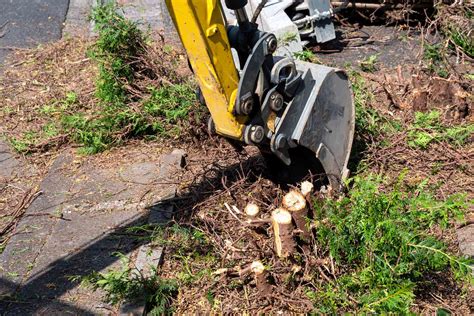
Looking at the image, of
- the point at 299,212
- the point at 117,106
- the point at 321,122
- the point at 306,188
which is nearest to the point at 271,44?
the point at 321,122

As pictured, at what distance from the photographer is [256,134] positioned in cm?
435

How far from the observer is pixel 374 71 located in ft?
23.0

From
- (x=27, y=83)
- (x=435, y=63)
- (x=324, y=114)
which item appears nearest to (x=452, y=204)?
(x=324, y=114)

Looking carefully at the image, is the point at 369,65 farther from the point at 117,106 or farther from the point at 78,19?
the point at 78,19

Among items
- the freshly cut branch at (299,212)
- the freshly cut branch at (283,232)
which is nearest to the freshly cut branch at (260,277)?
the freshly cut branch at (283,232)

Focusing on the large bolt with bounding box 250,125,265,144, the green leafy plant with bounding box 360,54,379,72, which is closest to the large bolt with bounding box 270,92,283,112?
the large bolt with bounding box 250,125,265,144

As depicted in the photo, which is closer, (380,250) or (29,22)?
(380,250)

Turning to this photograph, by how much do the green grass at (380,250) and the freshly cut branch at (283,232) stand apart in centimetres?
19

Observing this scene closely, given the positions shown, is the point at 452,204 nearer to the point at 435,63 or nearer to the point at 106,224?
the point at 106,224

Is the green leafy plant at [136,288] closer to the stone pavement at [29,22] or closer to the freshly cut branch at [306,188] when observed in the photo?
the freshly cut branch at [306,188]

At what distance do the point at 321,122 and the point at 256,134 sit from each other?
56cm

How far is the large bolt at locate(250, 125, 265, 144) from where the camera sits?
14.2ft

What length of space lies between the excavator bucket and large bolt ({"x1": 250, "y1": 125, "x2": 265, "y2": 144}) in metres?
0.11

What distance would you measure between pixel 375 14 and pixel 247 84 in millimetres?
4157
